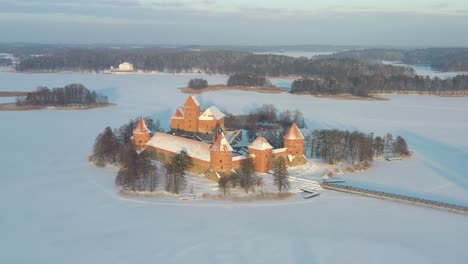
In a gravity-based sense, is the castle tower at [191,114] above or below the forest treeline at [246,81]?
below

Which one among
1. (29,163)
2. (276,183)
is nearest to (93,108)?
(29,163)

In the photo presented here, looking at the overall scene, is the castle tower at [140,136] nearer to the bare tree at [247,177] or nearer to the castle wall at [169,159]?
the castle wall at [169,159]

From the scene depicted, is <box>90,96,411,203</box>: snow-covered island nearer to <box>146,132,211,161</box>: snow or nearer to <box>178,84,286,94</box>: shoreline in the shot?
<box>146,132,211,161</box>: snow

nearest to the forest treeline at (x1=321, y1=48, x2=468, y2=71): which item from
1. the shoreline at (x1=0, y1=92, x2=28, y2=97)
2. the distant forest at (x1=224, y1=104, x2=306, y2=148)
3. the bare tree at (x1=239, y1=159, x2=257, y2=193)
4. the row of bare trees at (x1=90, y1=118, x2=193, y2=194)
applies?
the distant forest at (x1=224, y1=104, x2=306, y2=148)

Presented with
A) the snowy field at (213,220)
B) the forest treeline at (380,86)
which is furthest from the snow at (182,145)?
the forest treeline at (380,86)

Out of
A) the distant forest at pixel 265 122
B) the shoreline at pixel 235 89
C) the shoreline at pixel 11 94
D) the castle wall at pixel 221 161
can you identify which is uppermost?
the shoreline at pixel 235 89

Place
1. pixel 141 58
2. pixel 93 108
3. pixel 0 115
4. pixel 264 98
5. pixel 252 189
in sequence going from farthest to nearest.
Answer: pixel 141 58
pixel 264 98
pixel 93 108
pixel 0 115
pixel 252 189

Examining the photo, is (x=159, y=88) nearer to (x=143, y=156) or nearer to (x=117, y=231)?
(x=143, y=156)
